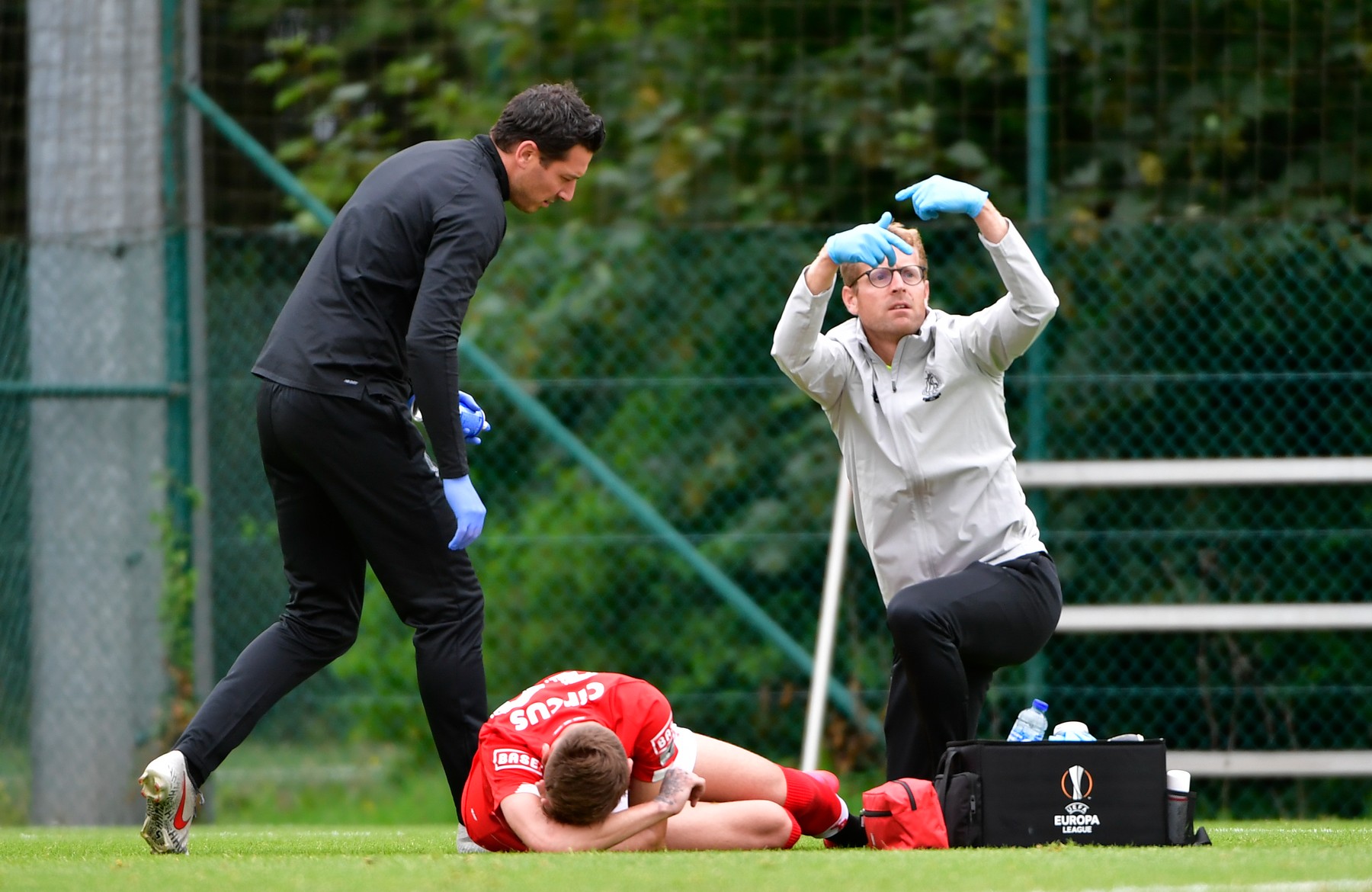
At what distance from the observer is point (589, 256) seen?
7.27m

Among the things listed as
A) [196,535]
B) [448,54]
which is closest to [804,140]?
[448,54]

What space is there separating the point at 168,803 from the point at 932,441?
2.00m

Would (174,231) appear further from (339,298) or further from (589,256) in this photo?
(339,298)

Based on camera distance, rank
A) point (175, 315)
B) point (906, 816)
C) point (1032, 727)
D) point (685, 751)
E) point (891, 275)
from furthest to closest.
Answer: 1. point (175, 315)
2. point (891, 275)
3. point (1032, 727)
4. point (685, 751)
5. point (906, 816)

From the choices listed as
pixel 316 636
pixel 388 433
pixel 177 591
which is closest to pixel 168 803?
pixel 316 636

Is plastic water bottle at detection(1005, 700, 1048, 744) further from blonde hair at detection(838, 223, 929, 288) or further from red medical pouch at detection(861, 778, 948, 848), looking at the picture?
blonde hair at detection(838, 223, 929, 288)

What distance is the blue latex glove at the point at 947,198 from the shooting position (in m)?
4.41

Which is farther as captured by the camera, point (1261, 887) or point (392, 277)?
point (392, 277)

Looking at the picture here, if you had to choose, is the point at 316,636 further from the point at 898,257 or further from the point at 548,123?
the point at 898,257

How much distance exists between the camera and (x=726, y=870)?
11.1 ft

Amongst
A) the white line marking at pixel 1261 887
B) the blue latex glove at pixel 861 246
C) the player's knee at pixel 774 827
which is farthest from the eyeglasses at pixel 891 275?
the white line marking at pixel 1261 887

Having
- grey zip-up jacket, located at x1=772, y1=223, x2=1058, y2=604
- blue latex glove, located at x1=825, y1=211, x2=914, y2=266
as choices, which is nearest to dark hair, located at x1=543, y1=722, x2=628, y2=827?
→ grey zip-up jacket, located at x1=772, y1=223, x2=1058, y2=604

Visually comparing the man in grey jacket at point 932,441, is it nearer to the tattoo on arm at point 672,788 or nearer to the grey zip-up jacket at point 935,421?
the grey zip-up jacket at point 935,421

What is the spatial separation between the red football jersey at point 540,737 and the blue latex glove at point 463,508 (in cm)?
41
